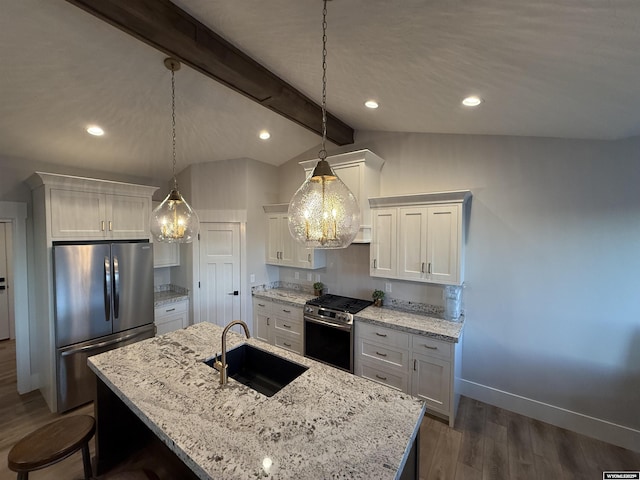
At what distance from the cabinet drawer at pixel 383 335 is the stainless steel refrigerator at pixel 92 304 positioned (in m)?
2.72

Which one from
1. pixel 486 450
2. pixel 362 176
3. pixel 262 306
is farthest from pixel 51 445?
pixel 362 176

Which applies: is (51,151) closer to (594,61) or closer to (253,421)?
(253,421)

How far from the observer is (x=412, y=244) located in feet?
9.71

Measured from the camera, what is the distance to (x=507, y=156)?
8.87 ft

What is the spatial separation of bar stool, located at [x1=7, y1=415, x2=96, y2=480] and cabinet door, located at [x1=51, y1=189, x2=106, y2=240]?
1.94m

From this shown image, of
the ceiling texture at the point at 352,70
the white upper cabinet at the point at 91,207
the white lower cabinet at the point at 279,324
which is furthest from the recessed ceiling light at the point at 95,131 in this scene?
the white lower cabinet at the point at 279,324

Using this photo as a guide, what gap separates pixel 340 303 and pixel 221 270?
1.91 m

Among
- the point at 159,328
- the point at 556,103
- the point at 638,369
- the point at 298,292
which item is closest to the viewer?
the point at 556,103

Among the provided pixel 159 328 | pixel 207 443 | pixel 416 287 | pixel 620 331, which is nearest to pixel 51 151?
pixel 159 328

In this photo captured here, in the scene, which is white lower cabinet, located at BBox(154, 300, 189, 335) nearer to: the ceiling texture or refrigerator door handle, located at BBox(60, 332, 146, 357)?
refrigerator door handle, located at BBox(60, 332, 146, 357)

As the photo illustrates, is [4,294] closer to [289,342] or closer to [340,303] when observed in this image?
[289,342]

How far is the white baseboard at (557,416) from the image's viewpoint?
2.31m

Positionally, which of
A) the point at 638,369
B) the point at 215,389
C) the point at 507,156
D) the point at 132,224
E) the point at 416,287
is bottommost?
the point at 638,369

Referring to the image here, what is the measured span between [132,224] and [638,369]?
5.38m
